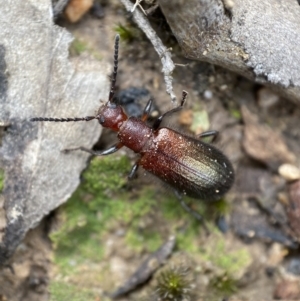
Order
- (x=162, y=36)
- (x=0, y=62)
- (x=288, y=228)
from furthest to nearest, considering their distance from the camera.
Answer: (x=288, y=228) < (x=162, y=36) < (x=0, y=62)

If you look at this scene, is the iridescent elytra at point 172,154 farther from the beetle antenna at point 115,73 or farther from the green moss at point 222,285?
the green moss at point 222,285

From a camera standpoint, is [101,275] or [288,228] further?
[288,228]

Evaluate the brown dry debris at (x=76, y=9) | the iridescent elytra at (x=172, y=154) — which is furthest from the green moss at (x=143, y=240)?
the brown dry debris at (x=76, y=9)

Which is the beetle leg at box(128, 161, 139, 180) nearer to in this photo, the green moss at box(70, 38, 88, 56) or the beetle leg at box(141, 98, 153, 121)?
the beetle leg at box(141, 98, 153, 121)

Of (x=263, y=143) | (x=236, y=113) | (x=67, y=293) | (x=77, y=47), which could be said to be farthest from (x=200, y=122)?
(x=67, y=293)

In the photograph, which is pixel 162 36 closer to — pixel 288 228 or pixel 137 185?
pixel 137 185

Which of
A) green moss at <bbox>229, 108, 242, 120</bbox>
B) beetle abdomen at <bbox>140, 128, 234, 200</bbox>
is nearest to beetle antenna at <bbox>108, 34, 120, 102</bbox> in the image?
beetle abdomen at <bbox>140, 128, 234, 200</bbox>

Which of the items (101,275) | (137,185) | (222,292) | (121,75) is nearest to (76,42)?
(121,75)

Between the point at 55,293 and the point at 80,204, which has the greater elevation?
the point at 80,204
